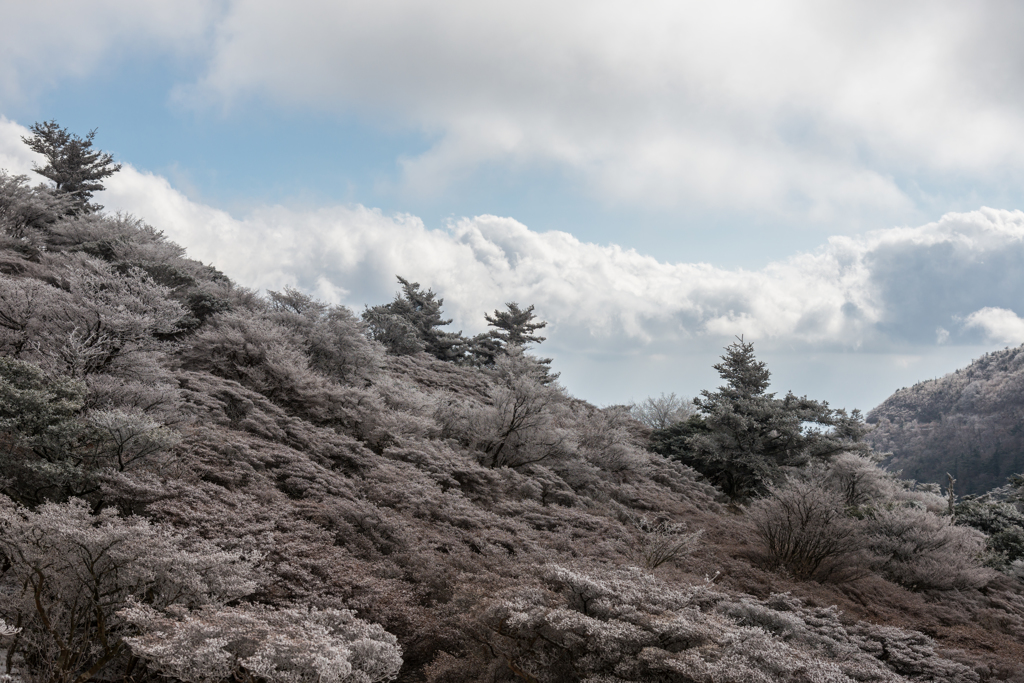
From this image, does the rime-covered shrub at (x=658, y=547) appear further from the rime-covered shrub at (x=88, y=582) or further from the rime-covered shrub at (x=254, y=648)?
the rime-covered shrub at (x=88, y=582)

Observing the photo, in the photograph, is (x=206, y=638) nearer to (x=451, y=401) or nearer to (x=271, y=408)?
(x=271, y=408)

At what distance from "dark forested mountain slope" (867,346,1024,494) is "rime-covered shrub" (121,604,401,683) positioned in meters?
67.1

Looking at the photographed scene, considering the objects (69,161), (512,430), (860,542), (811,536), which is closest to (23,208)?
(69,161)

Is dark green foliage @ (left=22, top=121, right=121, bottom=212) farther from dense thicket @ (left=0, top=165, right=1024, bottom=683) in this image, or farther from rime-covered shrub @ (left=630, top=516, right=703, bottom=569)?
rime-covered shrub @ (left=630, top=516, right=703, bottom=569)

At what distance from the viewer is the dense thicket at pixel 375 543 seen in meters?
5.00

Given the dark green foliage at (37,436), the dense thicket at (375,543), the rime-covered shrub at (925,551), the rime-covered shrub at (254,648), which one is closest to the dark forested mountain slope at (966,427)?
the rime-covered shrub at (925,551)

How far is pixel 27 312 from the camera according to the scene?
10.7 m

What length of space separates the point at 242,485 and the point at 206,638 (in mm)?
4951

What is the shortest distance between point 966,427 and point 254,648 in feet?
288

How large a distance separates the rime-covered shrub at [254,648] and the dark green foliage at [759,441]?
20232mm

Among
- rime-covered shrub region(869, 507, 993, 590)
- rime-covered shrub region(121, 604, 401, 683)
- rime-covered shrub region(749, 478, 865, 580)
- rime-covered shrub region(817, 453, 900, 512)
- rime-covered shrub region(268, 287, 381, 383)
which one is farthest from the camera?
rime-covered shrub region(268, 287, 381, 383)

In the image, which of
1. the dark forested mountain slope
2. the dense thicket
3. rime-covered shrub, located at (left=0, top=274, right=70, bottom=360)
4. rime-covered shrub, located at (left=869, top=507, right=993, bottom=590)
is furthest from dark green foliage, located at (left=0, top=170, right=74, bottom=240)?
the dark forested mountain slope

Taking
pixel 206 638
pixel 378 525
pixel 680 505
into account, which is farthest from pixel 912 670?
pixel 680 505

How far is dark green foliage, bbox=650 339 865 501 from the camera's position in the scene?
22.5m
